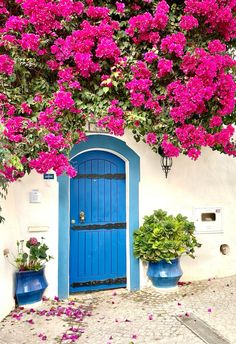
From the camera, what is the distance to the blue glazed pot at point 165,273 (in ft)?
16.7

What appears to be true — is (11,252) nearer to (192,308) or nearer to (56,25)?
(192,308)

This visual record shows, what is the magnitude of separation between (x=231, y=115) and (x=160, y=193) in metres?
1.70

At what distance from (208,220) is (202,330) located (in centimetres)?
233

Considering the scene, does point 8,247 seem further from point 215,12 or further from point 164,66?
point 215,12

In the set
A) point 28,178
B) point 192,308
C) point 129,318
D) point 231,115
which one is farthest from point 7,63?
point 192,308

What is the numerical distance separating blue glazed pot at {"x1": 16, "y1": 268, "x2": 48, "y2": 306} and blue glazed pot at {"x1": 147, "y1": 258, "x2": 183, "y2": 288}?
1.65 meters

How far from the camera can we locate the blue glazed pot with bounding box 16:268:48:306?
4547mm

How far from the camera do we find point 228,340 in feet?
11.8

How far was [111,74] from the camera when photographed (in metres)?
4.23

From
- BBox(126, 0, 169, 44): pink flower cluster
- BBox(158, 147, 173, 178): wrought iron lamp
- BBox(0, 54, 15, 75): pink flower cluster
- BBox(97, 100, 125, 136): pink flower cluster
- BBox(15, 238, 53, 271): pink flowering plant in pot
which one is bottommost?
BBox(15, 238, 53, 271): pink flowering plant in pot

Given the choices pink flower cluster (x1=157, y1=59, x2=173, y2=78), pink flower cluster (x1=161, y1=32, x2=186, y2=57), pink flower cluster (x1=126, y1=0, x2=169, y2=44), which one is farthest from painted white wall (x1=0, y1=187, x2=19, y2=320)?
pink flower cluster (x1=161, y1=32, x2=186, y2=57)

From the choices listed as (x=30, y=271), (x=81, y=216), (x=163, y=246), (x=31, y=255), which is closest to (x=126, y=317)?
(x=163, y=246)

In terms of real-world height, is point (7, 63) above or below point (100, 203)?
above

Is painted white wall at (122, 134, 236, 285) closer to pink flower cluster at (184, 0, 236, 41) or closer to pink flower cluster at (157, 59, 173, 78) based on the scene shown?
pink flower cluster at (157, 59, 173, 78)
